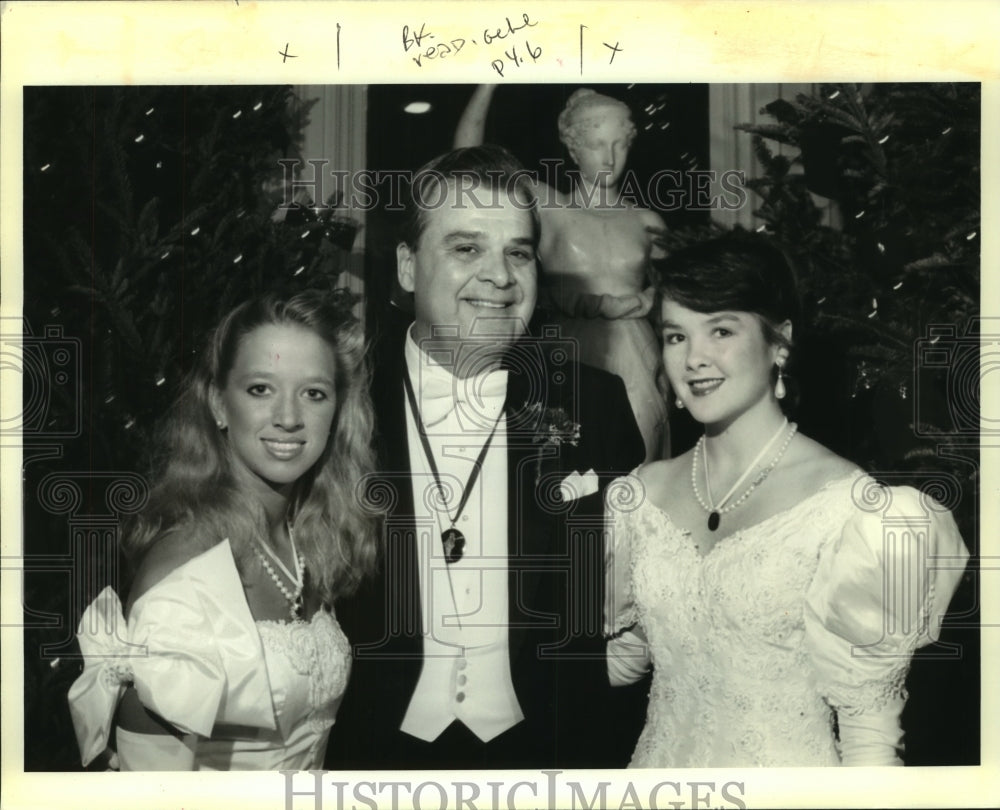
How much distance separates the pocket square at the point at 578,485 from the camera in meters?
3.33

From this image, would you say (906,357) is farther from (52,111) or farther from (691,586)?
(52,111)

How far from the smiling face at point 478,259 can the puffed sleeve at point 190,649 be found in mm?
933

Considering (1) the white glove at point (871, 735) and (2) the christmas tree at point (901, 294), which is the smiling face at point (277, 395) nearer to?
(2) the christmas tree at point (901, 294)

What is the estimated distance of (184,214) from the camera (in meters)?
3.33

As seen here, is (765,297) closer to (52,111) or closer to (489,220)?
(489,220)

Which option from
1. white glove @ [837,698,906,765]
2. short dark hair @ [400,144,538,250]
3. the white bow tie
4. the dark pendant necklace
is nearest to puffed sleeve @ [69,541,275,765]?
the dark pendant necklace

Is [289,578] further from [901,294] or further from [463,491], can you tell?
[901,294]

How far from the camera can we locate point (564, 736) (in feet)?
11.0

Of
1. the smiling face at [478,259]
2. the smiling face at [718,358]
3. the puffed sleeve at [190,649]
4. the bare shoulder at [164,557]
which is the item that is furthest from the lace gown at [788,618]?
the bare shoulder at [164,557]

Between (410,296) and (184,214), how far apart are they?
0.68 metres

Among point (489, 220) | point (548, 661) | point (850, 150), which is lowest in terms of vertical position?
point (548, 661)

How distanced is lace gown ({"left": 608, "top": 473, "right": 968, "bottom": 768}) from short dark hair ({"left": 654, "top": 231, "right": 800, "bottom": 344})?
514 mm

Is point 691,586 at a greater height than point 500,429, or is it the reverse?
point 500,429

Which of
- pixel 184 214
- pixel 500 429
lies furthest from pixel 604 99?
pixel 184 214
